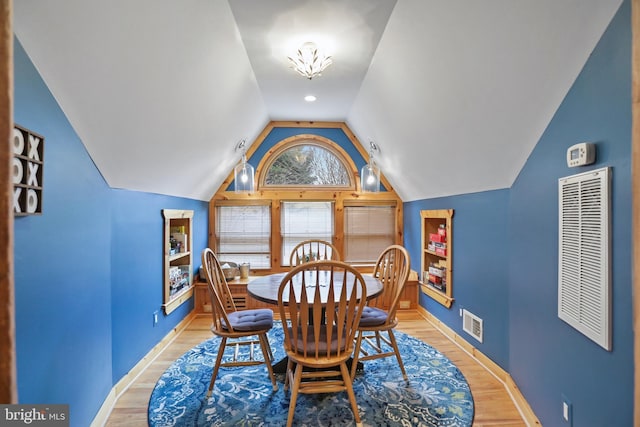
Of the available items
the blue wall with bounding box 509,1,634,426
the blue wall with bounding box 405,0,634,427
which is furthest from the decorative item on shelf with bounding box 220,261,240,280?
the blue wall with bounding box 509,1,634,426

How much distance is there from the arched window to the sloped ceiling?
1189mm

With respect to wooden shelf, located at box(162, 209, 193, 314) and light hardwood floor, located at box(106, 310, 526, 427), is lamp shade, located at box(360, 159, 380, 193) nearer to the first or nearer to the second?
light hardwood floor, located at box(106, 310, 526, 427)

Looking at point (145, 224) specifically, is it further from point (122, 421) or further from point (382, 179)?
point (382, 179)

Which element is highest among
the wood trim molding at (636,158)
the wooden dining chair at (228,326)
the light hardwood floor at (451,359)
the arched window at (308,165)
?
the arched window at (308,165)

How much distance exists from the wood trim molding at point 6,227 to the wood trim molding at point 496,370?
8.32ft

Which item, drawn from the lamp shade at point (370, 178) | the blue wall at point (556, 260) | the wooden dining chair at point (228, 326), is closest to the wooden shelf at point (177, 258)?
the wooden dining chair at point (228, 326)

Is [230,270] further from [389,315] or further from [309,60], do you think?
[309,60]

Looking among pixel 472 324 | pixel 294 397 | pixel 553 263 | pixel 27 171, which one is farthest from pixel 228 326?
pixel 472 324

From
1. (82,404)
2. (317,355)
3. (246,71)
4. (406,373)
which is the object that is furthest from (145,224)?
(406,373)

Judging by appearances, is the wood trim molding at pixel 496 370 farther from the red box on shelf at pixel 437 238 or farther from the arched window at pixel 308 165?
the arched window at pixel 308 165

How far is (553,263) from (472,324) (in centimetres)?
132

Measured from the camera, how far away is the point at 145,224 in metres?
2.63

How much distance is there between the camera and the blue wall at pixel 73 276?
1.29 meters

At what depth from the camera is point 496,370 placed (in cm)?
241
